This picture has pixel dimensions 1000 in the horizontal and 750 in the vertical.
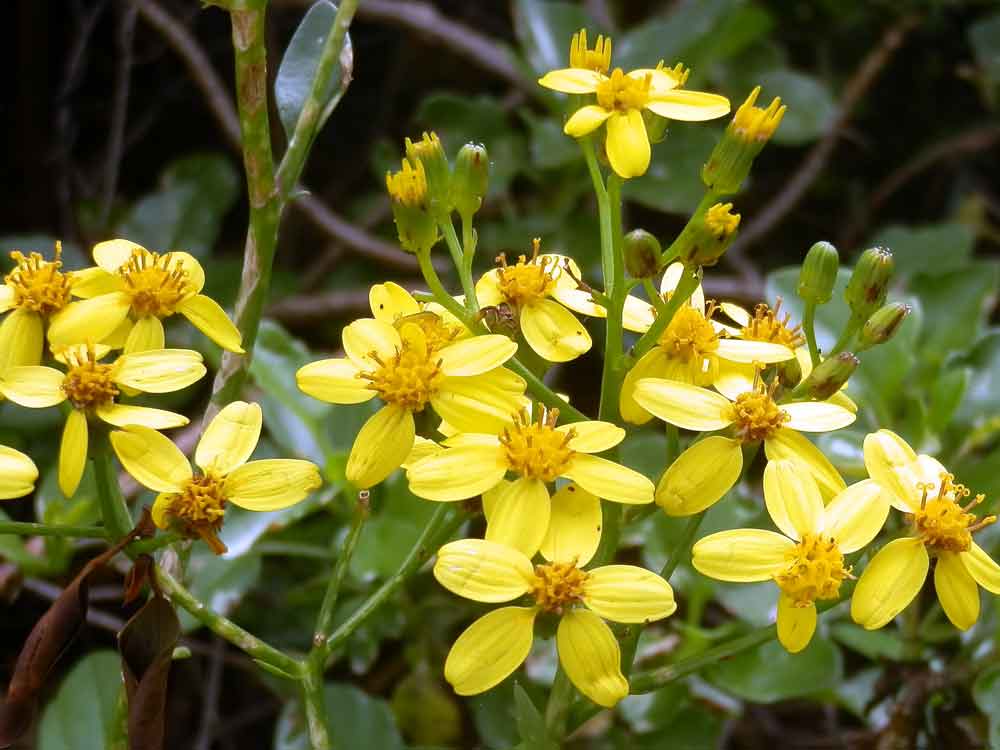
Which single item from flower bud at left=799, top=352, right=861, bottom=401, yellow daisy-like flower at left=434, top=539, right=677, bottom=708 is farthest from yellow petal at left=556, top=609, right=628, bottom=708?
flower bud at left=799, top=352, right=861, bottom=401

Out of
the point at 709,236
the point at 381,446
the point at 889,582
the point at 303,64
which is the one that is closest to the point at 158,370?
the point at 381,446

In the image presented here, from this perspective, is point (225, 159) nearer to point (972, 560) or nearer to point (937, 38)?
point (937, 38)

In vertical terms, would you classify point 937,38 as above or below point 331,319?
above

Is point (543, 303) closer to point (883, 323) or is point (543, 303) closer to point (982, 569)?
point (883, 323)

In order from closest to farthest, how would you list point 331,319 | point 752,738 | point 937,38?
point 752,738 → point 331,319 → point 937,38

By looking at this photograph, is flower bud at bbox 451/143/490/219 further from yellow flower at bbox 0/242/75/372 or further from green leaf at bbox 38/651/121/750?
green leaf at bbox 38/651/121/750

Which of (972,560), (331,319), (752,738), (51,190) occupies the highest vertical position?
(972,560)

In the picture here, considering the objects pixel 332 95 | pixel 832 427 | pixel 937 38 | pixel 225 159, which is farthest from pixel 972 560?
pixel 937 38
